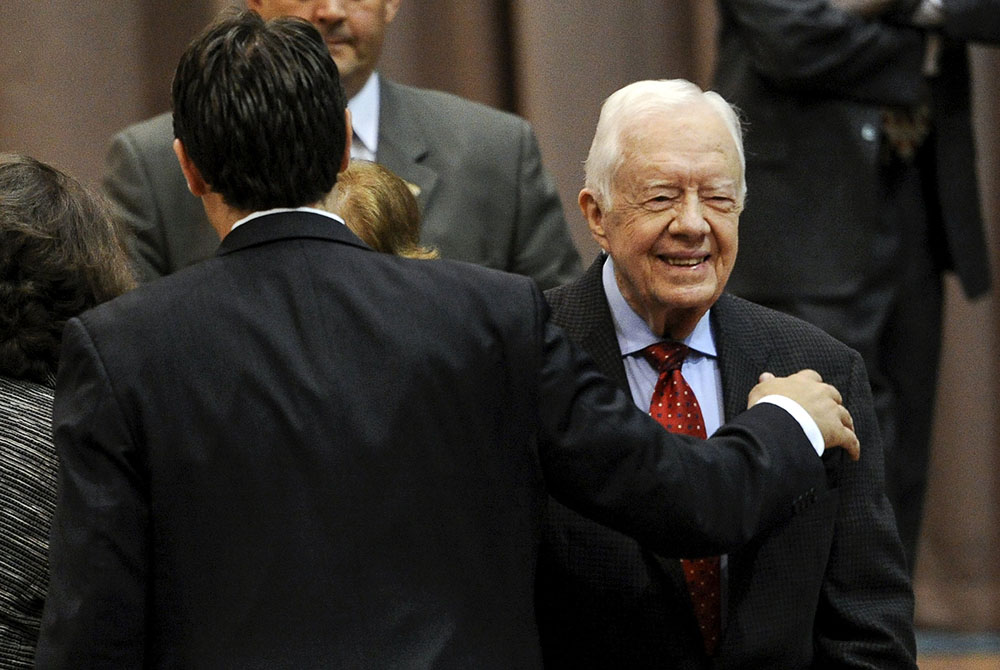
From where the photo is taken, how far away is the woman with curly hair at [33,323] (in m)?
1.91

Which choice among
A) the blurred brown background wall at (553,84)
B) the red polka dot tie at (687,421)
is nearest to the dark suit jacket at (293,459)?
the red polka dot tie at (687,421)

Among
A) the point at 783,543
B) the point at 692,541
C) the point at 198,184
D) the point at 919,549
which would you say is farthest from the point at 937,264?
the point at 198,184

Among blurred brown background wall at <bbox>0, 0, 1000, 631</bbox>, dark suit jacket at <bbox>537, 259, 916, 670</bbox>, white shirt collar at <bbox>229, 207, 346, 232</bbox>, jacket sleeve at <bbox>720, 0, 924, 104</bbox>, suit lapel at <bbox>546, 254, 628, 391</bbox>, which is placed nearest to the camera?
white shirt collar at <bbox>229, 207, 346, 232</bbox>

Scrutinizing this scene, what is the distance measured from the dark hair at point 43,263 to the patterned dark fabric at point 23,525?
92 mm

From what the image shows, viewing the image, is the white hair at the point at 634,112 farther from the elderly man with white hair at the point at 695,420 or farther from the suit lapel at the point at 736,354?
the suit lapel at the point at 736,354

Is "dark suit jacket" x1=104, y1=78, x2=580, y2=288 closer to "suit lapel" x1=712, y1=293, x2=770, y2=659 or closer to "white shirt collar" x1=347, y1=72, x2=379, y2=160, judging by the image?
"white shirt collar" x1=347, y1=72, x2=379, y2=160

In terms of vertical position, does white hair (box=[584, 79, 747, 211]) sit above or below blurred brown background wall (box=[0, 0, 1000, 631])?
above

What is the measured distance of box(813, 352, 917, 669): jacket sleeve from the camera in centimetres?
210

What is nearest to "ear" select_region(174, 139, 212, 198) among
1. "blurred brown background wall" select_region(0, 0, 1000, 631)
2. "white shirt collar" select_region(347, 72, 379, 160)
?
"white shirt collar" select_region(347, 72, 379, 160)

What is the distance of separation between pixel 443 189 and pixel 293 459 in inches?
61.1

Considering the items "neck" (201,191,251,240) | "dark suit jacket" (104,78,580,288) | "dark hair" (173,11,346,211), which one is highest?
"dark hair" (173,11,346,211)

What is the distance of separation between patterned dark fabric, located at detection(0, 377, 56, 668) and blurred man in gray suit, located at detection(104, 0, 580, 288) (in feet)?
3.48

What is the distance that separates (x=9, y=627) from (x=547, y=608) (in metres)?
0.68

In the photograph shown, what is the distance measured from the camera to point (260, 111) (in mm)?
1658
